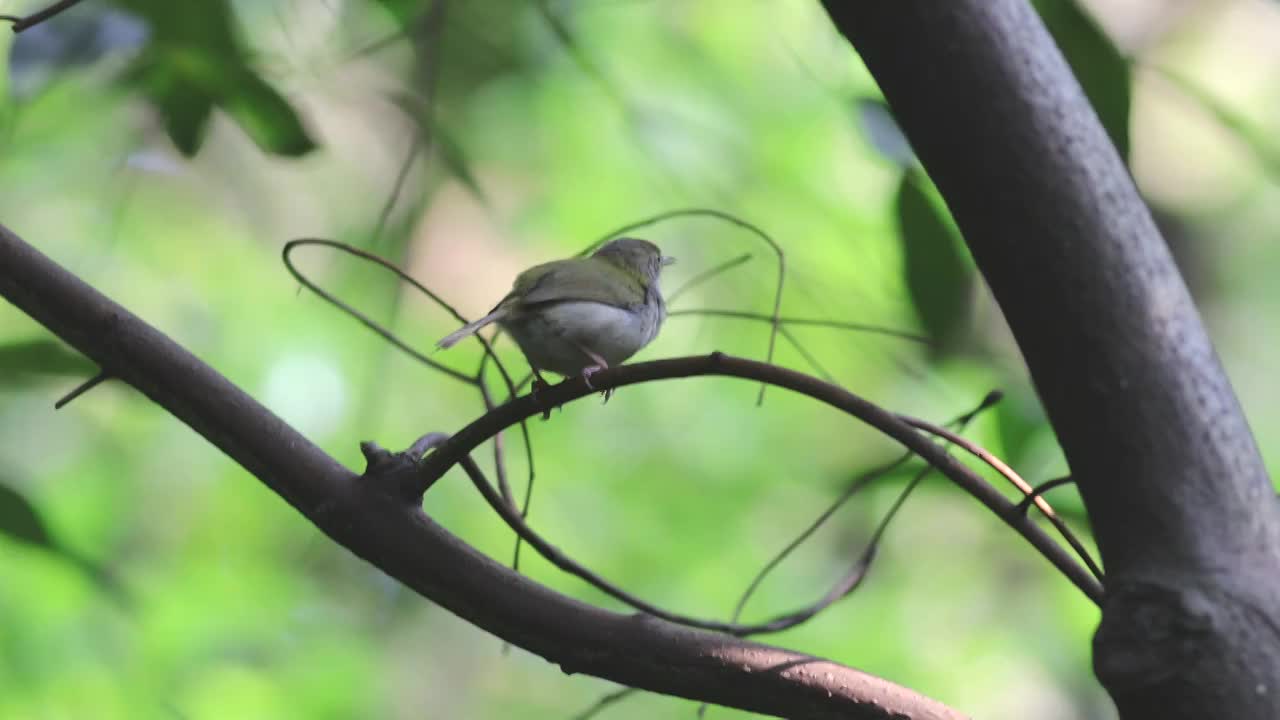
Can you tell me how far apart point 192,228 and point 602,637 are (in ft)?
7.52

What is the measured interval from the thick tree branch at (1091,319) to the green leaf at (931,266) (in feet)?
1.58

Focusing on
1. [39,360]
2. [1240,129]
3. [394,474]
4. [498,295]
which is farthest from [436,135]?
[498,295]

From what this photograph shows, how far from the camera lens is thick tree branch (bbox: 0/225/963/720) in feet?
2.99

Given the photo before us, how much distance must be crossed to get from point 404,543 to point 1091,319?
0.55 metres

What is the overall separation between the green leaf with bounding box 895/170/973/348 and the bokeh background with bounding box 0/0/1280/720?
0.54ft

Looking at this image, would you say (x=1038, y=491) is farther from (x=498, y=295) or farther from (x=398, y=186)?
(x=498, y=295)

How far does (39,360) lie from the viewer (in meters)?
1.14

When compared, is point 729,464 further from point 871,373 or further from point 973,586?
point 973,586

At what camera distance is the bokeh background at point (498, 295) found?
1.88m

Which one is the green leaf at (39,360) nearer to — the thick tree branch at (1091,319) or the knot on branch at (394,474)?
the knot on branch at (394,474)

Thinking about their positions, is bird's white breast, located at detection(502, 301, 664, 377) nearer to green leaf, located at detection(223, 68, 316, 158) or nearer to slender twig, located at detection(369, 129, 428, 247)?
slender twig, located at detection(369, 129, 428, 247)

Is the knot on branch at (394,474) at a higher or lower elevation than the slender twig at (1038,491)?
lower

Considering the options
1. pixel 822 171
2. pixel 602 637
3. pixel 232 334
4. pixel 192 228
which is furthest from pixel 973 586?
pixel 602 637

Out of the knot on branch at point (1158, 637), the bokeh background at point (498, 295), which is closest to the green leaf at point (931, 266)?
the bokeh background at point (498, 295)
